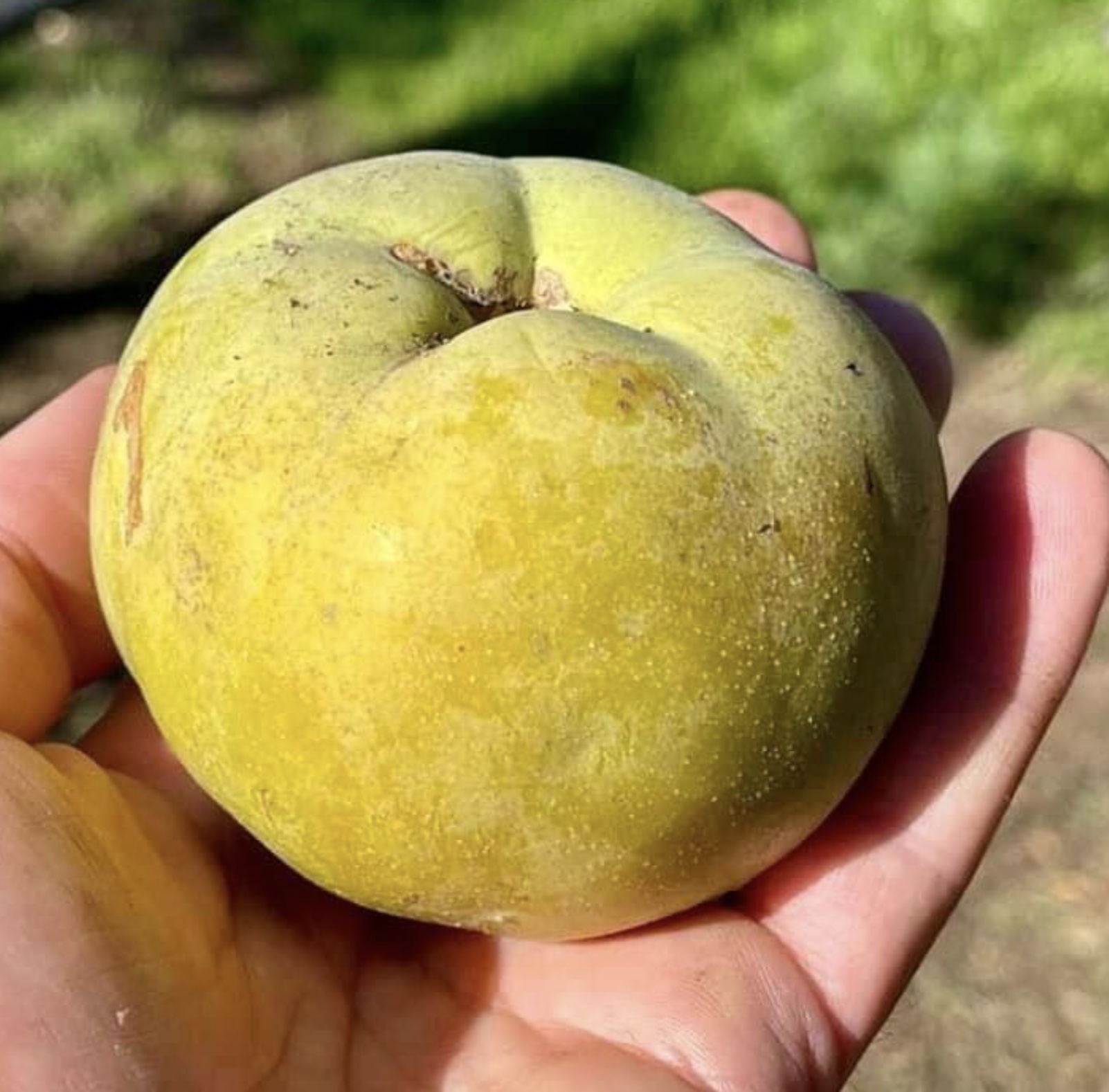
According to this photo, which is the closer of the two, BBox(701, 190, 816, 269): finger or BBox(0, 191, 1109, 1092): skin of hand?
BBox(0, 191, 1109, 1092): skin of hand

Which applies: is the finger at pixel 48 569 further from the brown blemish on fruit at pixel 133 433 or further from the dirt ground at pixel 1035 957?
the dirt ground at pixel 1035 957

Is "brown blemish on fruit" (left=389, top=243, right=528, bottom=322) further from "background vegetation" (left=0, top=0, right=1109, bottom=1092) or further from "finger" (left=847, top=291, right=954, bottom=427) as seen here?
"background vegetation" (left=0, top=0, right=1109, bottom=1092)

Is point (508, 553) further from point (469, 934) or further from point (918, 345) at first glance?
point (918, 345)

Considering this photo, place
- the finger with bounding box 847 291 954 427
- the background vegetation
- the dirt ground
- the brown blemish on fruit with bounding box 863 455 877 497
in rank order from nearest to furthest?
the brown blemish on fruit with bounding box 863 455 877 497 < the finger with bounding box 847 291 954 427 < the dirt ground < the background vegetation

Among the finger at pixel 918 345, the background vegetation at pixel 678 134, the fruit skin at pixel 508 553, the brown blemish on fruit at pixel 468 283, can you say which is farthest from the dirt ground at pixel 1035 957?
the brown blemish on fruit at pixel 468 283

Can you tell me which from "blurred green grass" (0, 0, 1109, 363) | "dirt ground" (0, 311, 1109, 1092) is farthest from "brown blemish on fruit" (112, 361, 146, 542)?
"blurred green grass" (0, 0, 1109, 363)

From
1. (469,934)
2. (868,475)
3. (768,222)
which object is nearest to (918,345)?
(768,222)

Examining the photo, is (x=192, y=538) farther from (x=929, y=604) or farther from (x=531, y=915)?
(x=929, y=604)
